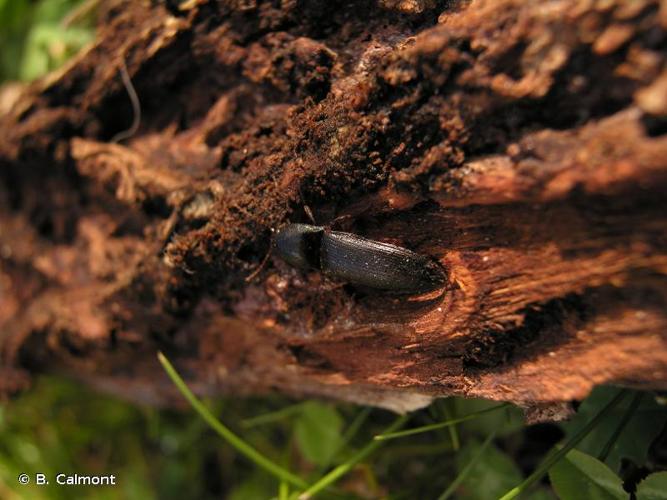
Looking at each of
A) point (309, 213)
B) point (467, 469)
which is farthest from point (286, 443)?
point (309, 213)

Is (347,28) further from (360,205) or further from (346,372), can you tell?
(346,372)

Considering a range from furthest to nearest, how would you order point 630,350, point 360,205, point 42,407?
point 42,407 < point 360,205 < point 630,350

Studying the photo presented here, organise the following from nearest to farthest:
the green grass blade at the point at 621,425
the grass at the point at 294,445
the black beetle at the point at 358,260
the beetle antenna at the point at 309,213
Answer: the black beetle at the point at 358,260 → the beetle antenna at the point at 309,213 → the green grass blade at the point at 621,425 → the grass at the point at 294,445

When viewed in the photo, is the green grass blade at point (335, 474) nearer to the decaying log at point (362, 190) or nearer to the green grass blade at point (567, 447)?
the decaying log at point (362, 190)

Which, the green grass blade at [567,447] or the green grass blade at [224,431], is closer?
the green grass blade at [567,447]

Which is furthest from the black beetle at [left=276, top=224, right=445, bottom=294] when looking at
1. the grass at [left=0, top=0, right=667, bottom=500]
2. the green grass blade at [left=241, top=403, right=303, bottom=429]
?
the green grass blade at [left=241, top=403, right=303, bottom=429]

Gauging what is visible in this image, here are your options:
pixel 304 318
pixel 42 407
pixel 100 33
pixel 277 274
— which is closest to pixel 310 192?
pixel 277 274

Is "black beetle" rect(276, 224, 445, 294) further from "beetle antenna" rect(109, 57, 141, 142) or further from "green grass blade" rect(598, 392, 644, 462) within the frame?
"beetle antenna" rect(109, 57, 141, 142)

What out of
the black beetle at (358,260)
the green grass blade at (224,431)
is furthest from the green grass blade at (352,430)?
the black beetle at (358,260)
